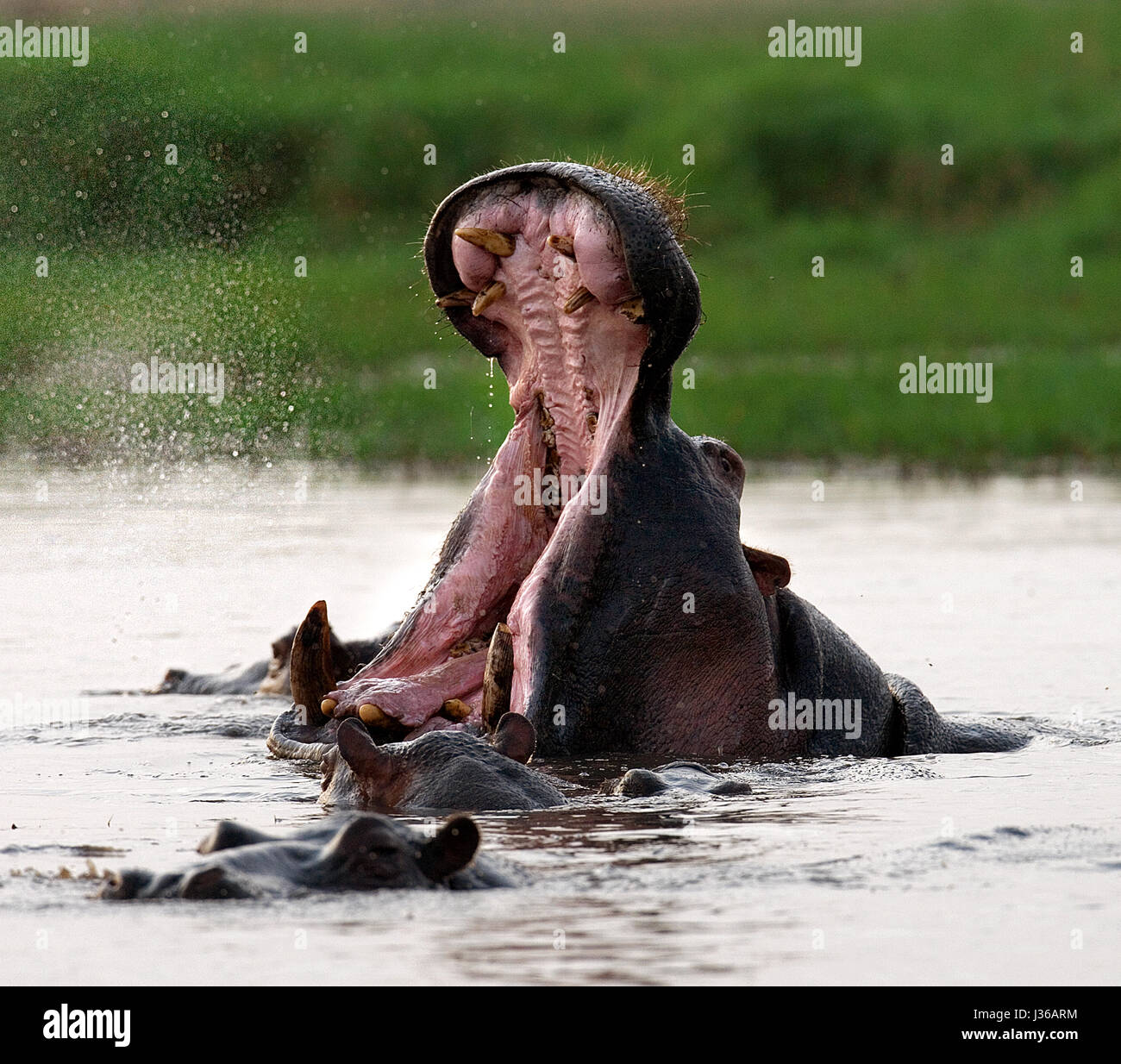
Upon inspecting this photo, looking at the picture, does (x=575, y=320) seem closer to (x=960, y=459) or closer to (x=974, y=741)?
(x=974, y=741)

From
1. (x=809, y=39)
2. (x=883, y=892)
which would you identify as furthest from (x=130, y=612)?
(x=809, y=39)

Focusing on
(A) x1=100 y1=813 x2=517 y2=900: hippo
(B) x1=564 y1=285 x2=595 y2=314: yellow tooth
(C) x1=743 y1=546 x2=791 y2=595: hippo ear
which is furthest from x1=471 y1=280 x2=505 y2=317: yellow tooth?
(A) x1=100 y1=813 x2=517 y2=900: hippo

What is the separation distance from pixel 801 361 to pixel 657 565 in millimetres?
16584

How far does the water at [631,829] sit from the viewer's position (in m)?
4.05

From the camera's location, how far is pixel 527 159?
2597cm

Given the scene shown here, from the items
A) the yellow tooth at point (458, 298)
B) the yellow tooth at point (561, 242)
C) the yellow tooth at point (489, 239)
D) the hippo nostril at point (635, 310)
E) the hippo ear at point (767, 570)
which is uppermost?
the yellow tooth at point (489, 239)

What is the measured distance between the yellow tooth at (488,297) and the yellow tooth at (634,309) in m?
0.42

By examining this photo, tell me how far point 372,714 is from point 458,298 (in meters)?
1.18

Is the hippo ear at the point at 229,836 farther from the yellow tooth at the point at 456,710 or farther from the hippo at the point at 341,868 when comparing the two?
the yellow tooth at the point at 456,710

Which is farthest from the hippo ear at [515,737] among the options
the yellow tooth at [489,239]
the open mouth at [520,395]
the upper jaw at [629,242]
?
the yellow tooth at [489,239]

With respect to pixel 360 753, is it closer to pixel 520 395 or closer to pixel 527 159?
pixel 520 395

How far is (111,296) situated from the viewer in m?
12.2

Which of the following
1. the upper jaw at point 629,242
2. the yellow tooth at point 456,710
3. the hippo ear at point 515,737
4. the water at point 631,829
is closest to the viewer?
the water at point 631,829

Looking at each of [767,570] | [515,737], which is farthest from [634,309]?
[515,737]
